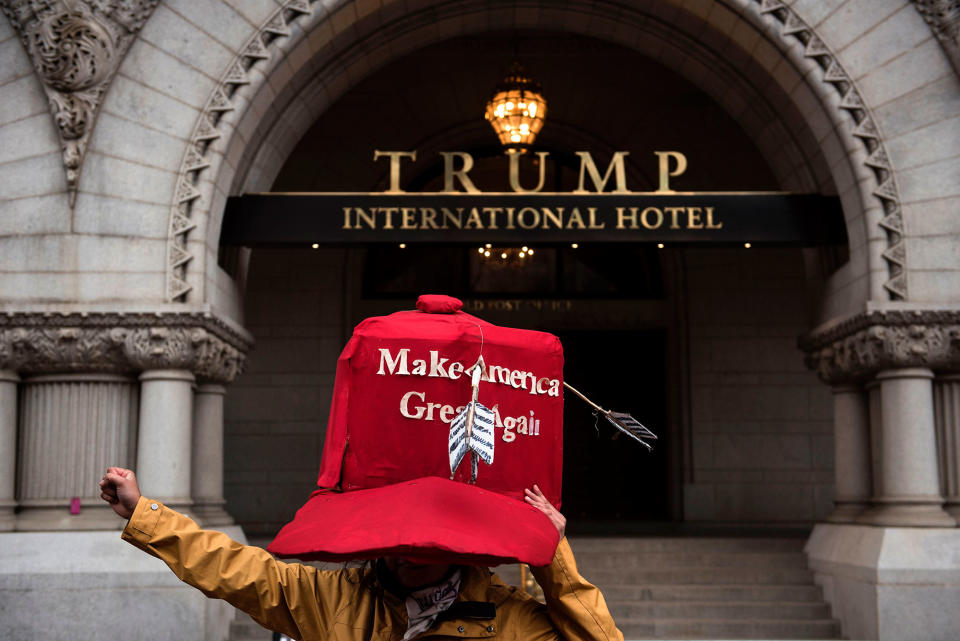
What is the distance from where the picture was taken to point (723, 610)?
39.0 feet

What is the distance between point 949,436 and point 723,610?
2938 millimetres

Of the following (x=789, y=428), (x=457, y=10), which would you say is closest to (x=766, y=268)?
(x=789, y=428)

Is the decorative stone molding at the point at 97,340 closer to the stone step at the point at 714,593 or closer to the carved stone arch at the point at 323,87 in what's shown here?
the carved stone arch at the point at 323,87

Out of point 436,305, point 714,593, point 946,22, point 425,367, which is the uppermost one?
point 946,22

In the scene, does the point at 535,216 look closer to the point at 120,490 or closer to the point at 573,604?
the point at 573,604

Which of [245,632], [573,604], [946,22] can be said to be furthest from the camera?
[946,22]

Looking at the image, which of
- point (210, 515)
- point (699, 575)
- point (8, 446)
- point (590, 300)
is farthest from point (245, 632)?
point (590, 300)

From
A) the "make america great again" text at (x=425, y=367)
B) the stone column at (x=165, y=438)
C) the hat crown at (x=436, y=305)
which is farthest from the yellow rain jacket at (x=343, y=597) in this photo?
the stone column at (x=165, y=438)

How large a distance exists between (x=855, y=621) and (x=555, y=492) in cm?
821

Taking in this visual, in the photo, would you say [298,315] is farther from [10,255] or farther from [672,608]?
[672,608]

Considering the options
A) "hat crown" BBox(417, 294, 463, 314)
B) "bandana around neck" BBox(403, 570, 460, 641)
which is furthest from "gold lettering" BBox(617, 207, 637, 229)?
"bandana around neck" BBox(403, 570, 460, 641)

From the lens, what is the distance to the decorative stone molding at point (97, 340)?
426 inches

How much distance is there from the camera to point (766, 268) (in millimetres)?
17672

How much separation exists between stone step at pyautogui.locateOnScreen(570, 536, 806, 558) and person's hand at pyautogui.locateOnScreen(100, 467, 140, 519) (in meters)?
10.00
